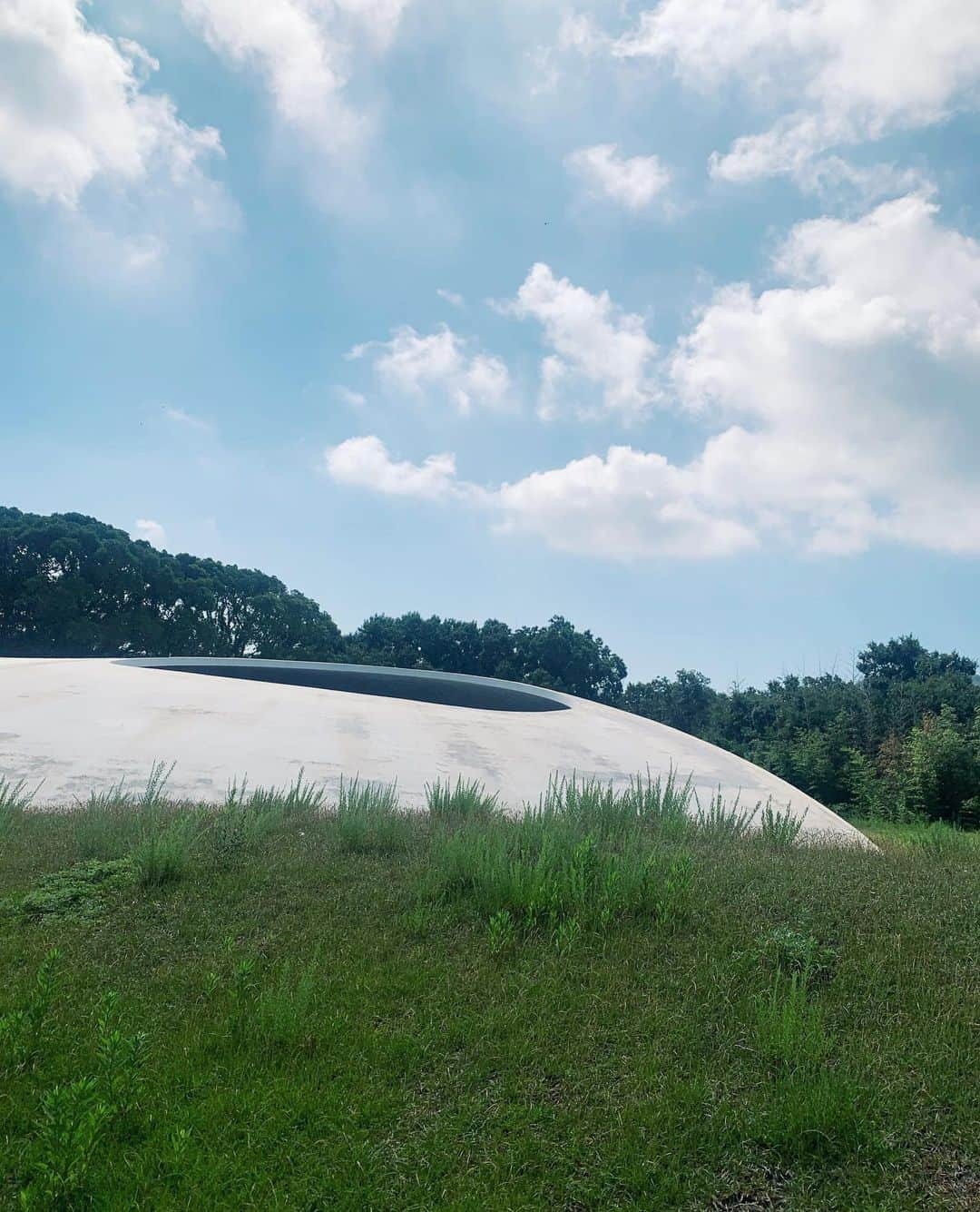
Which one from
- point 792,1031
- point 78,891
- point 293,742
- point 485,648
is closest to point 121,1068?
point 78,891

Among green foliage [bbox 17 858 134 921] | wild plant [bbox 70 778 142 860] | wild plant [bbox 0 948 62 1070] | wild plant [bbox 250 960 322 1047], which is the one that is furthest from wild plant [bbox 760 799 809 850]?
wild plant [bbox 0 948 62 1070]

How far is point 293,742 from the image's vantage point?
42.5ft

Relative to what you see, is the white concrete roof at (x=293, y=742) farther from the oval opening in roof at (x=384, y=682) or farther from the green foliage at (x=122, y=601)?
the green foliage at (x=122, y=601)

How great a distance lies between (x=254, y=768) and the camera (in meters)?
11.6

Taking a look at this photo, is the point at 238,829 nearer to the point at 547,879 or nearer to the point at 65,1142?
the point at 547,879

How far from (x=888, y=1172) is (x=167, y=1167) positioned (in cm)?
289

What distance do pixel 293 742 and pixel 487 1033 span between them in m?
9.68

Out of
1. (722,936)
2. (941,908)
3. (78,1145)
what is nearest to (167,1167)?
(78,1145)

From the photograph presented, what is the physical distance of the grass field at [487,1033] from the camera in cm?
305

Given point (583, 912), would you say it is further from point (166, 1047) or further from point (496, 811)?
point (496, 811)

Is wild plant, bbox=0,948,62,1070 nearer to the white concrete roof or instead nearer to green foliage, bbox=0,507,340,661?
the white concrete roof

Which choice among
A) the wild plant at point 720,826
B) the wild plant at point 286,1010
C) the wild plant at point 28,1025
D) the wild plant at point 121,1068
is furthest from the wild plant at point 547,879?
the wild plant at point 28,1025

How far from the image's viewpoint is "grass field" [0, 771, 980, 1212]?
3049mm

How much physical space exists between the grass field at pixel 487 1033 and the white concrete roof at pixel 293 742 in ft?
15.8
